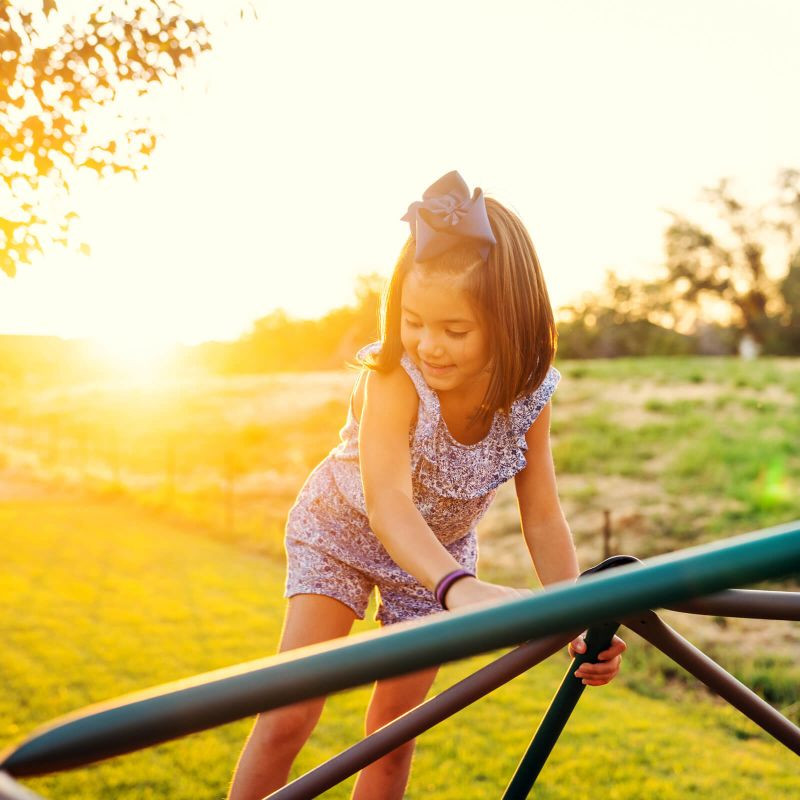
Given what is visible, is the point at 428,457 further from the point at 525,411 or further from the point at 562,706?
the point at 562,706

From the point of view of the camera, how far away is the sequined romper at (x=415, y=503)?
207cm

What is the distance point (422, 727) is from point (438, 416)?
0.71m

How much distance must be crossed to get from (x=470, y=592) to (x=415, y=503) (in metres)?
0.73

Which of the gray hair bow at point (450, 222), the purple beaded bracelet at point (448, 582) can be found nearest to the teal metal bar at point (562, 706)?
the purple beaded bracelet at point (448, 582)

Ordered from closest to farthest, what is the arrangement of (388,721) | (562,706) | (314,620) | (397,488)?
(562,706), (397,488), (314,620), (388,721)

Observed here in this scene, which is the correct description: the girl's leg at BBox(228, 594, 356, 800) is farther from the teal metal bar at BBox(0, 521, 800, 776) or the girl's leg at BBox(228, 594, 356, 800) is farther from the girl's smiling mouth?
the teal metal bar at BBox(0, 521, 800, 776)

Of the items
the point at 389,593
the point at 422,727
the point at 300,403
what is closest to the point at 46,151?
the point at 389,593

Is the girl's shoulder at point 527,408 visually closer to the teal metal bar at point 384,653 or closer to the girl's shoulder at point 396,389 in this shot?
the girl's shoulder at point 396,389

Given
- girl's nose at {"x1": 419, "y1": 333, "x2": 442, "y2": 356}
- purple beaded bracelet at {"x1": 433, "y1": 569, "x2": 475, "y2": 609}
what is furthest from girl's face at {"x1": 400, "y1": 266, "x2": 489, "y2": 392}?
purple beaded bracelet at {"x1": 433, "y1": 569, "x2": 475, "y2": 609}

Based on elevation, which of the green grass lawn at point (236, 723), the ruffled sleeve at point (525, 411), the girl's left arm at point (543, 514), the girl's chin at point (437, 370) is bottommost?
the green grass lawn at point (236, 723)

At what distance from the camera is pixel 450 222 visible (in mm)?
1835

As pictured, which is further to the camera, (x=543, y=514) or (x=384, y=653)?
(x=543, y=514)

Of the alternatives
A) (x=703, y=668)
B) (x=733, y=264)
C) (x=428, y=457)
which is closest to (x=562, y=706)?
(x=703, y=668)

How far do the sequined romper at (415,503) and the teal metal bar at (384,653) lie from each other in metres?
1.20
